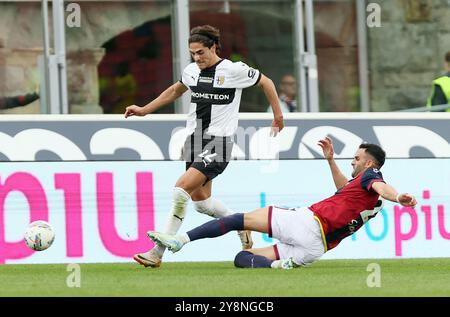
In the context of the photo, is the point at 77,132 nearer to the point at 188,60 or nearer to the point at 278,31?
the point at 188,60

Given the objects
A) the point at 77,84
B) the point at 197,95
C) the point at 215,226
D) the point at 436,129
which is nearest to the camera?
the point at 215,226

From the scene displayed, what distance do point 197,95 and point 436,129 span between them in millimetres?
3548

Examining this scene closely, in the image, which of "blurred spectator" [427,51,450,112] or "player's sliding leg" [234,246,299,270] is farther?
"blurred spectator" [427,51,450,112]

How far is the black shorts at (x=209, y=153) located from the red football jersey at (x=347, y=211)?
91 centimetres

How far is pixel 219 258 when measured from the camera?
46.1 feet

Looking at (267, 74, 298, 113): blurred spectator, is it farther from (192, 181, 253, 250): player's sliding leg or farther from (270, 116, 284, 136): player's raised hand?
(270, 116, 284, 136): player's raised hand

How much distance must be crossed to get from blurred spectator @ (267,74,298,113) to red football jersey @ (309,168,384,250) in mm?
4679

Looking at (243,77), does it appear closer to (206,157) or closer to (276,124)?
(276,124)

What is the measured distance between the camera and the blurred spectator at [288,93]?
16459 millimetres

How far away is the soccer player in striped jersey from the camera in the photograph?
1202 cm

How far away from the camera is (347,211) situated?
1162 centimetres

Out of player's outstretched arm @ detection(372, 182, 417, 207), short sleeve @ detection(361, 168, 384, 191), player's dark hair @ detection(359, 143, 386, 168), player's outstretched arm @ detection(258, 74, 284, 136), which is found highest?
player's outstretched arm @ detection(258, 74, 284, 136)

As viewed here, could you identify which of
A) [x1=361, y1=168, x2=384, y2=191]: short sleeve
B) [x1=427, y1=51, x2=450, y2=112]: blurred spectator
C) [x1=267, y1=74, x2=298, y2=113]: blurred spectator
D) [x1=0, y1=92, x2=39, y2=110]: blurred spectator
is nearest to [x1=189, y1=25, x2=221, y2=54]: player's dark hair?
[x1=361, y1=168, x2=384, y2=191]: short sleeve

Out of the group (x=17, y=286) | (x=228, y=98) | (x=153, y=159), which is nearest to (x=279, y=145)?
(x=153, y=159)
